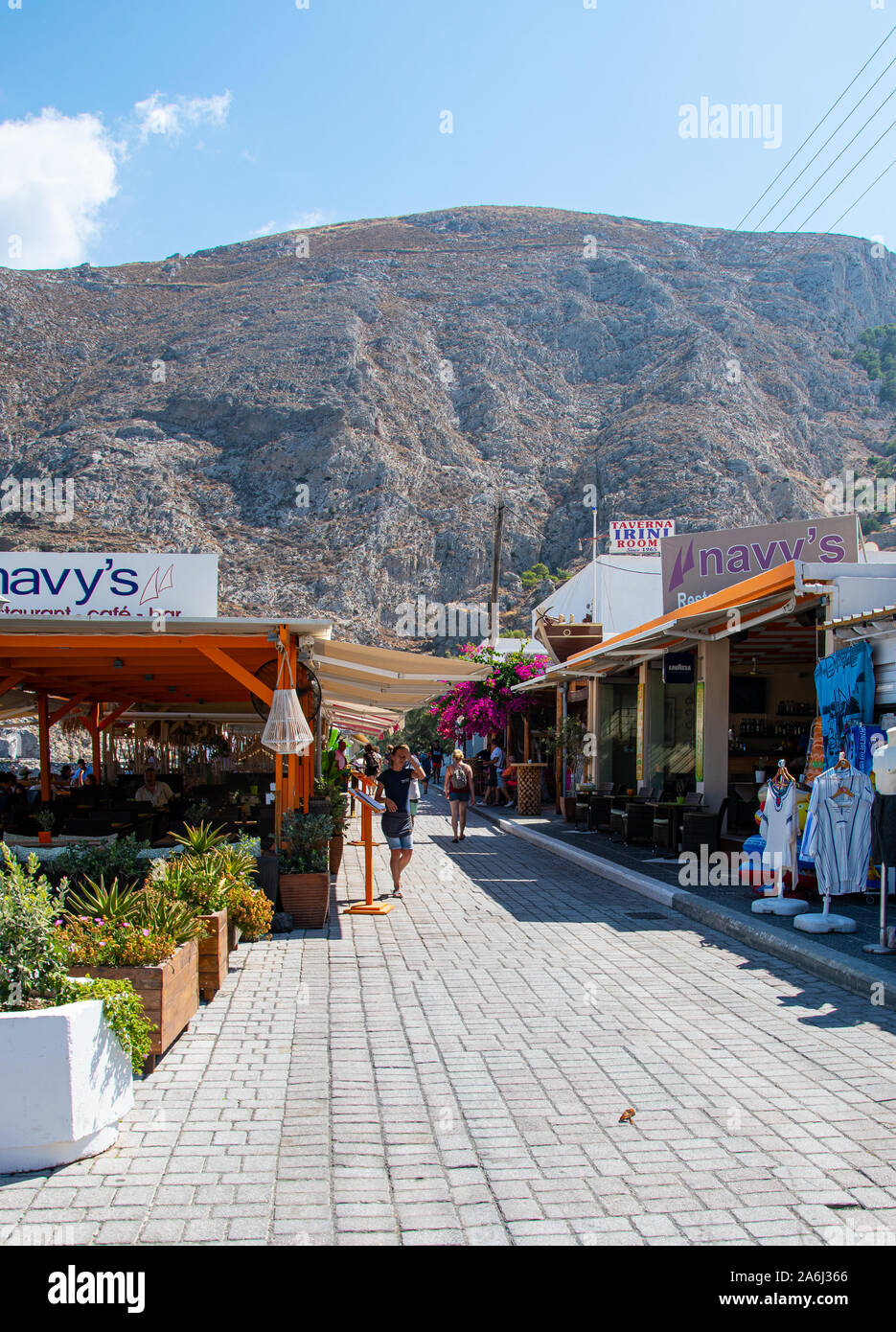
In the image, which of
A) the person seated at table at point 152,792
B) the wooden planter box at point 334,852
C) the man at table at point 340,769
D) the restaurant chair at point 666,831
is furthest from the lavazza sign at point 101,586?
the person seated at table at point 152,792

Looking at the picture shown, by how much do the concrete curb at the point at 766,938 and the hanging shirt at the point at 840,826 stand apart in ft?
2.13

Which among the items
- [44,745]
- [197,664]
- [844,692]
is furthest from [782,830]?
[44,745]

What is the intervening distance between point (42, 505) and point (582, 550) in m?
35.6

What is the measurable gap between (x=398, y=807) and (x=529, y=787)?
11.0 meters

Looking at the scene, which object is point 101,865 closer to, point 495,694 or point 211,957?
point 211,957

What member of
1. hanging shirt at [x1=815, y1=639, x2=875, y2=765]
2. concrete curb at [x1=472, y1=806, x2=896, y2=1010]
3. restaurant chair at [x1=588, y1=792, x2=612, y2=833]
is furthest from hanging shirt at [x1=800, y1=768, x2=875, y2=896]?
restaurant chair at [x1=588, y1=792, x2=612, y2=833]

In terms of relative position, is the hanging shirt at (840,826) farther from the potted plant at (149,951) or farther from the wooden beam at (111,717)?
the wooden beam at (111,717)

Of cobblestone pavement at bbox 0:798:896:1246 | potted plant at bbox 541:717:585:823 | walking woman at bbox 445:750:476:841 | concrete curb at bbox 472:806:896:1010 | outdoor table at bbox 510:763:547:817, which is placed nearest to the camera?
cobblestone pavement at bbox 0:798:896:1246

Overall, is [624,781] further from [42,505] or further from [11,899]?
[42,505]

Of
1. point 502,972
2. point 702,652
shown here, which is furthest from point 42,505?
point 502,972

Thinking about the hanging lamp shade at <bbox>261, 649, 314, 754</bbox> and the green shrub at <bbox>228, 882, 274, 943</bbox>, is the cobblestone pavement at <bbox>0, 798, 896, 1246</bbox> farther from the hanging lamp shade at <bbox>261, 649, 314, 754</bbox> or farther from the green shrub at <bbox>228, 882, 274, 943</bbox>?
the hanging lamp shade at <bbox>261, 649, 314, 754</bbox>

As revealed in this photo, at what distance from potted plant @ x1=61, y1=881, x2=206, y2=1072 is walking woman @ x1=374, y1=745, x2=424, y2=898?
15.0ft

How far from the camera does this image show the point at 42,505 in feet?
194

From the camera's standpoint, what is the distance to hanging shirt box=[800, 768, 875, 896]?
313 inches
